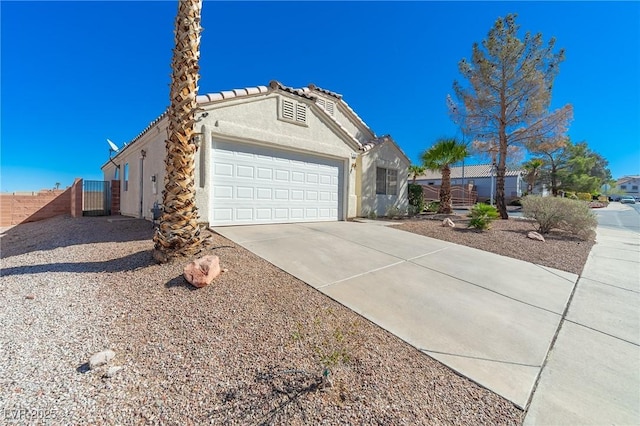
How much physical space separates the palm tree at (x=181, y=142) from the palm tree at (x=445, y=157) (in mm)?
13512

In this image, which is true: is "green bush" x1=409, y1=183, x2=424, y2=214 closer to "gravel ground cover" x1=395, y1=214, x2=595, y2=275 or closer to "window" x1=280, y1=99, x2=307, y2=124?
"gravel ground cover" x1=395, y1=214, x2=595, y2=275

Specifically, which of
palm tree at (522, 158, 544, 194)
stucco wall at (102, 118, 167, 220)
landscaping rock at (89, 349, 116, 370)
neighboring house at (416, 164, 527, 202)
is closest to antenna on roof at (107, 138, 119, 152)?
stucco wall at (102, 118, 167, 220)

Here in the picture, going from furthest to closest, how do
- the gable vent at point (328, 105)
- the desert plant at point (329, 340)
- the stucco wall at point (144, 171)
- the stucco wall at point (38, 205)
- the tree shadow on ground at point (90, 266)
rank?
the gable vent at point (328, 105)
the stucco wall at point (38, 205)
the stucco wall at point (144, 171)
the tree shadow on ground at point (90, 266)
the desert plant at point (329, 340)

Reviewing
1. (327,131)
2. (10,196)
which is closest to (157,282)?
(327,131)

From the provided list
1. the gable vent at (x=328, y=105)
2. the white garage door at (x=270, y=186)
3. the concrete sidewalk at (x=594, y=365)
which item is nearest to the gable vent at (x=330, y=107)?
the gable vent at (x=328, y=105)

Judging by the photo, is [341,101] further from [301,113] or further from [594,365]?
[594,365]

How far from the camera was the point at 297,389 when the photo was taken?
2146 millimetres

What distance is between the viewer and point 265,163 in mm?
8664

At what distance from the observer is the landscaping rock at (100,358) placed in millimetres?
2320

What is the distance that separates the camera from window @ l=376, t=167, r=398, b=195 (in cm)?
1318

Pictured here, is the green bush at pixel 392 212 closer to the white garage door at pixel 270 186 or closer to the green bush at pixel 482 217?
the white garage door at pixel 270 186

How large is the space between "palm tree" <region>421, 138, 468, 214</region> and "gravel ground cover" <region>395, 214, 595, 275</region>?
644cm

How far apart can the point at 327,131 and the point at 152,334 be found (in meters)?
8.99

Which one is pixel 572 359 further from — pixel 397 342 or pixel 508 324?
pixel 397 342
